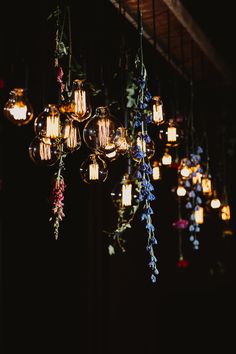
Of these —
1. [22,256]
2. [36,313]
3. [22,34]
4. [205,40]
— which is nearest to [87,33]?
[22,34]

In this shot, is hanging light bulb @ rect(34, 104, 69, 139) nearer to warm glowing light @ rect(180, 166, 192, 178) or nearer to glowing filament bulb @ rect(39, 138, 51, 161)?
glowing filament bulb @ rect(39, 138, 51, 161)

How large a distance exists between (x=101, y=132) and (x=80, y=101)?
257 millimetres

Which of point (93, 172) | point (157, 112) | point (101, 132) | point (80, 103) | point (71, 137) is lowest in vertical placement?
point (93, 172)

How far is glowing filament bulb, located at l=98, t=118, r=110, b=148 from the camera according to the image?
9.43 ft

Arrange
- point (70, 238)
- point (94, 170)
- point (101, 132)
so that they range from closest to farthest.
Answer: point (101, 132) < point (94, 170) < point (70, 238)

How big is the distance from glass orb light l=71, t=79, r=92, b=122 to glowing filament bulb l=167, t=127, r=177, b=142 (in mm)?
738

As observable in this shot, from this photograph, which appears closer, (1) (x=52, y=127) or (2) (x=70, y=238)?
(1) (x=52, y=127)

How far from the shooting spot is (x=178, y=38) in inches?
207

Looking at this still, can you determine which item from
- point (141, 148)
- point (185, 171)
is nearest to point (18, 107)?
point (141, 148)

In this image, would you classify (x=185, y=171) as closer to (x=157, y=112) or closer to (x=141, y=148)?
(x=157, y=112)

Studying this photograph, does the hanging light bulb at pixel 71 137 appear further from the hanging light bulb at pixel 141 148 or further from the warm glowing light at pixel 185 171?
the warm glowing light at pixel 185 171

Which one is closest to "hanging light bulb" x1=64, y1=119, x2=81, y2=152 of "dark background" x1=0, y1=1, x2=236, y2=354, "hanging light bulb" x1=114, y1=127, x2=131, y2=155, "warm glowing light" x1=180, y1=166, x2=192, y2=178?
"hanging light bulb" x1=114, y1=127, x2=131, y2=155

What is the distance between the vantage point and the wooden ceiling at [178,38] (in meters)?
4.61

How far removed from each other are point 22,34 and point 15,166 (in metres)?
1.36
